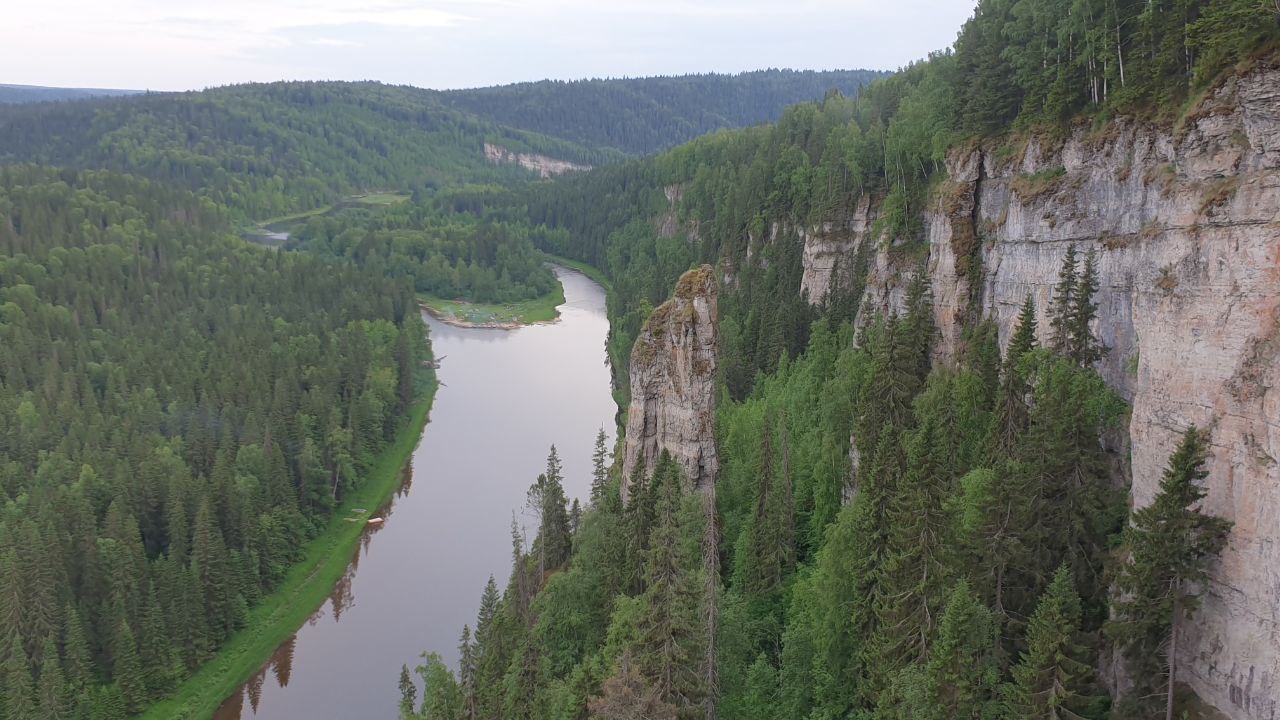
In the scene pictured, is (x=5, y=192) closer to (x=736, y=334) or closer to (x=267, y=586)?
(x=267, y=586)

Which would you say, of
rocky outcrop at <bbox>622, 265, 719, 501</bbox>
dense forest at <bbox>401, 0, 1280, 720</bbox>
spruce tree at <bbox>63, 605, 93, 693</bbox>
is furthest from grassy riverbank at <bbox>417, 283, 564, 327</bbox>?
rocky outcrop at <bbox>622, 265, 719, 501</bbox>

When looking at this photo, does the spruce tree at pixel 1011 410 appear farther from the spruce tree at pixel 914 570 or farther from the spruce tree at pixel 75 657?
the spruce tree at pixel 75 657

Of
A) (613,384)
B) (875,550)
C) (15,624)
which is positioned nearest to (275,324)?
(613,384)

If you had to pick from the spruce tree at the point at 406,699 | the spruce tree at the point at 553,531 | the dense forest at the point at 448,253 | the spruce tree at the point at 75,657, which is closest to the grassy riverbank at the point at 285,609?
the spruce tree at the point at 75,657

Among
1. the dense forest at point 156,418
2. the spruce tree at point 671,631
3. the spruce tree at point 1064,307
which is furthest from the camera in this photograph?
the dense forest at point 156,418

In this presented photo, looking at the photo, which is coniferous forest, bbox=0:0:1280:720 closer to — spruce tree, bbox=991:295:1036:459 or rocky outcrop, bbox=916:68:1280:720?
spruce tree, bbox=991:295:1036:459

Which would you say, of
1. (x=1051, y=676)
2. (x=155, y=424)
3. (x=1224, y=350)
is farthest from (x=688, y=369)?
(x=155, y=424)
